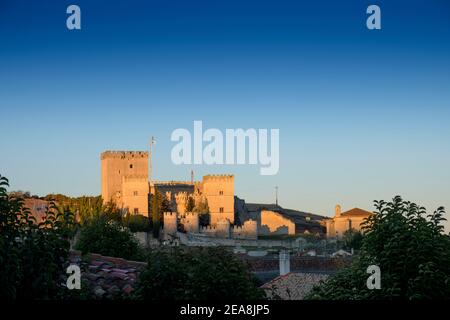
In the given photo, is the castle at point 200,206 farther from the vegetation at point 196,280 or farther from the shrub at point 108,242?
the vegetation at point 196,280

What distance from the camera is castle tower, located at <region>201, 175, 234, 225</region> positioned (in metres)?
60.7

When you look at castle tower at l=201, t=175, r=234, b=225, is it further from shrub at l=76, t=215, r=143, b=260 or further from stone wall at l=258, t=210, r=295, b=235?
shrub at l=76, t=215, r=143, b=260

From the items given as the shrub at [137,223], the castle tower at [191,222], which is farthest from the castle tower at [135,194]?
the shrub at [137,223]

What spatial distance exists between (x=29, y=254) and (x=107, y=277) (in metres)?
2.90

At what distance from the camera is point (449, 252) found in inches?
492

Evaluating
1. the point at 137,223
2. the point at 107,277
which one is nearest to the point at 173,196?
the point at 137,223

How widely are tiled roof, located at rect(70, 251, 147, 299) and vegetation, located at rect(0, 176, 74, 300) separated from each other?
0.95 meters

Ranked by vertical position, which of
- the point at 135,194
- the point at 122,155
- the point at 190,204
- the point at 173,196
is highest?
the point at 122,155

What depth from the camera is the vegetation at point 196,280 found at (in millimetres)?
11555

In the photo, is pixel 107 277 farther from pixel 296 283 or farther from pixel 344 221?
pixel 344 221

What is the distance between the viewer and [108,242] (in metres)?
23.8

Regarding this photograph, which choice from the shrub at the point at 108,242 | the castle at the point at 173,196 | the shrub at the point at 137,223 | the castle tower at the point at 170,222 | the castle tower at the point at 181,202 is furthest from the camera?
the castle tower at the point at 181,202

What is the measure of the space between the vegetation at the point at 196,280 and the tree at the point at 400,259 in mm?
1348
